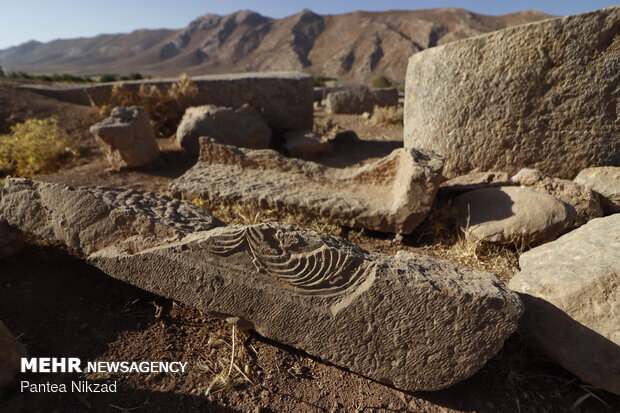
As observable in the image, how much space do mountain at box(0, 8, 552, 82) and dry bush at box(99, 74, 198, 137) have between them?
28.7 m

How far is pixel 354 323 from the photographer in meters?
1.46

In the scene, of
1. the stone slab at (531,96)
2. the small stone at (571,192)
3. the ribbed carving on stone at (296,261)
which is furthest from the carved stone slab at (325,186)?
the ribbed carving on stone at (296,261)

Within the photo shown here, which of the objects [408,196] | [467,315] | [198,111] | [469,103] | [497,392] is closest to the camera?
[467,315]

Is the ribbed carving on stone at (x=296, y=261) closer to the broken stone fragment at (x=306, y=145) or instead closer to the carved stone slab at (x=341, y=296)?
the carved stone slab at (x=341, y=296)

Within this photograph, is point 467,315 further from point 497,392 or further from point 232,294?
point 232,294

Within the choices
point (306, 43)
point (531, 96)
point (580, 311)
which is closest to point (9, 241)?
point (580, 311)

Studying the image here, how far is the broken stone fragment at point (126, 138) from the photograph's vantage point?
3.68 m

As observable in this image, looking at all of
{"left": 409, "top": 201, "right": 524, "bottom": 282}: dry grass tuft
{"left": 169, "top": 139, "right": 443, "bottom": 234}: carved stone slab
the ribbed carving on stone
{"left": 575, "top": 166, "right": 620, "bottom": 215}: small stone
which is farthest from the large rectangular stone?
the ribbed carving on stone

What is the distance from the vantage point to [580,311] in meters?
1.49

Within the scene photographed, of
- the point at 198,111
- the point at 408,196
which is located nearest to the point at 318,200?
the point at 408,196

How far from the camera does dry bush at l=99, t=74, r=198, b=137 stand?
16.1 ft

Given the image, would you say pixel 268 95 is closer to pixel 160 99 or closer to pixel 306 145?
pixel 306 145

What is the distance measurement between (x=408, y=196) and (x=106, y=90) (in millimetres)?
5018

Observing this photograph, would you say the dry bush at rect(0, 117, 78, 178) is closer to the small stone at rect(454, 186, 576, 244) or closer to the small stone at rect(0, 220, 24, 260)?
the small stone at rect(0, 220, 24, 260)
